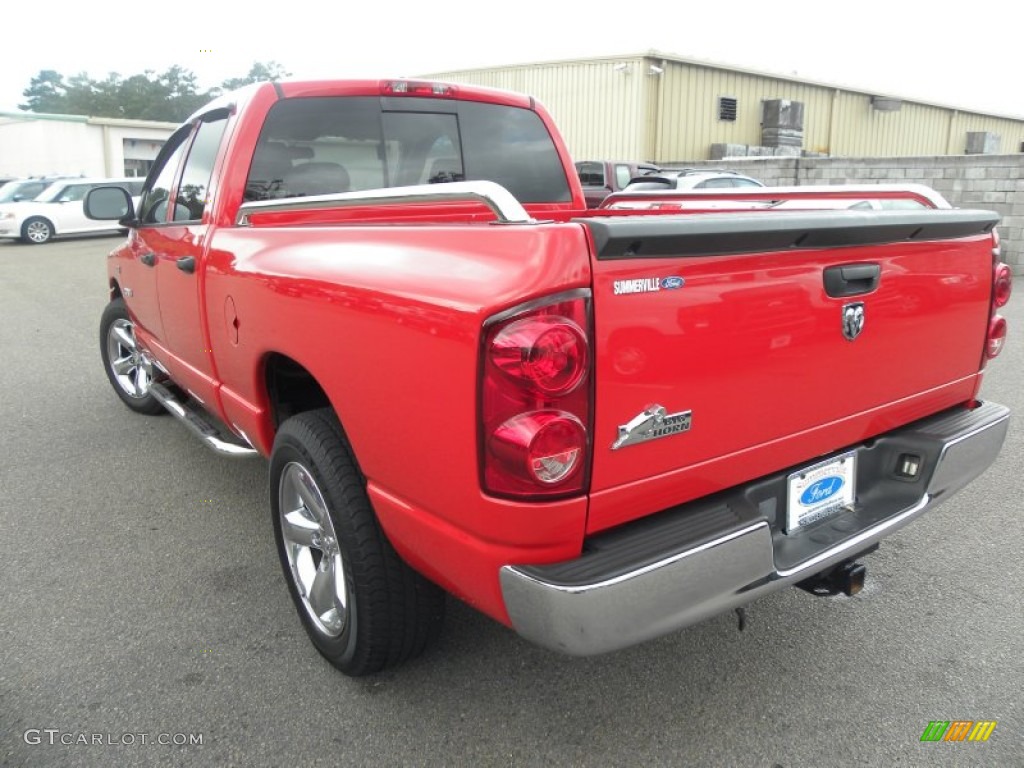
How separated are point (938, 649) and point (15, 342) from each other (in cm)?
843

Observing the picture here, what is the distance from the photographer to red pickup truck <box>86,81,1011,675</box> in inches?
70.6

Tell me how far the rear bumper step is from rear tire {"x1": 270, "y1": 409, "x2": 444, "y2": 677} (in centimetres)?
59

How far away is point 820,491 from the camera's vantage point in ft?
7.76

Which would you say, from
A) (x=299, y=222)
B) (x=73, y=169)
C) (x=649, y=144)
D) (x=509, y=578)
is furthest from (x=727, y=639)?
(x=73, y=169)

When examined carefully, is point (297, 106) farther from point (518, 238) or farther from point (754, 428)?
point (754, 428)

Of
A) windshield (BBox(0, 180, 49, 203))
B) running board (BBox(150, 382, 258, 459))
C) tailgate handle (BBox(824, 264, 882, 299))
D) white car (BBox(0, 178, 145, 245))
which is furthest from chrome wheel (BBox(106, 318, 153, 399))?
windshield (BBox(0, 180, 49, 203))

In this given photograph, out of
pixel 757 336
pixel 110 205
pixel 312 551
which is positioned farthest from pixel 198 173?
pixel 757 336

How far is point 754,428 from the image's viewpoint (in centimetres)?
212

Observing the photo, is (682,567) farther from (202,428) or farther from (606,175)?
(606,175)

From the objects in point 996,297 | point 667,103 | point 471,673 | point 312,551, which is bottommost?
point 471,673

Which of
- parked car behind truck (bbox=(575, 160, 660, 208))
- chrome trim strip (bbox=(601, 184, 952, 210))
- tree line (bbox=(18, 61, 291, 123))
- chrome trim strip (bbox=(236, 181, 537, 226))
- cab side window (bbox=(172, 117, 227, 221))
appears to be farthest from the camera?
tree line (bbox=(18, 61, 291, 123))

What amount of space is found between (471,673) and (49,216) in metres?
20.5

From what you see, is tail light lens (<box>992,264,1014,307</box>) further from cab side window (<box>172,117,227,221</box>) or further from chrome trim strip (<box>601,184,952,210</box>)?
cab side window (<box>172,117,227,221</box>)

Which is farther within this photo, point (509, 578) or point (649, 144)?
point (649, 144)
